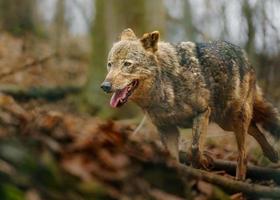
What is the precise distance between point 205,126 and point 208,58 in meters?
0.60

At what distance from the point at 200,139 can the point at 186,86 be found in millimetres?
481

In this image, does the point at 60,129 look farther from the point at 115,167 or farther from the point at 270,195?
the point at 270,195

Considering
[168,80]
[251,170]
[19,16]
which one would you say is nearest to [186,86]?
[168,80]

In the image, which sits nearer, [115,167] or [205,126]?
[115,167]

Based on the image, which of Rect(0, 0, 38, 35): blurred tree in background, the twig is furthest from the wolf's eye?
Rect(0, 0, 38, 35): blurred tree in background

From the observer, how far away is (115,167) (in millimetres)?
4281

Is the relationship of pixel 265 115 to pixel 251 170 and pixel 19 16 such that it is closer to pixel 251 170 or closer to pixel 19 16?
pixel 251 170

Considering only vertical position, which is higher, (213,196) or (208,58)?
(208,58)

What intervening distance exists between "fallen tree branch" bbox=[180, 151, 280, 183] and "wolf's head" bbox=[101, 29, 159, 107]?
2.16 feet

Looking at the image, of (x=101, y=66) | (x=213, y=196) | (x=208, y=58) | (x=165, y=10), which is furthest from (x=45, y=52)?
(x=213, y=196)

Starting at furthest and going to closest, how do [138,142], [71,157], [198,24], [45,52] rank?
[45,52] < [198,24] < [138,142] < [71,157]

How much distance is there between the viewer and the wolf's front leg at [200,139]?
20.5 ft

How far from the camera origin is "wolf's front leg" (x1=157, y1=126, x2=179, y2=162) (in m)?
6.42

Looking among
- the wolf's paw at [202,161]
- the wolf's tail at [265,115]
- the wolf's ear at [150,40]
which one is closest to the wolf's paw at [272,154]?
the wolf's tail at [265,115]
